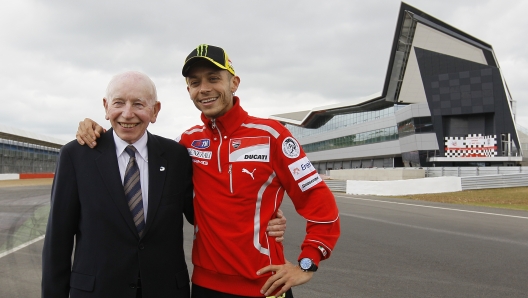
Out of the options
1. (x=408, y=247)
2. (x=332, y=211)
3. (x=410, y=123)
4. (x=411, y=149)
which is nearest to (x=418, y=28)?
(x=410, y=123)

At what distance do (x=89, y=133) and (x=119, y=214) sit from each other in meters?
0.50

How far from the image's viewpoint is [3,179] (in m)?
39.3

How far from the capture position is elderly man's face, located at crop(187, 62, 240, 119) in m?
2.36

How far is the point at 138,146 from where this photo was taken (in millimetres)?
2242

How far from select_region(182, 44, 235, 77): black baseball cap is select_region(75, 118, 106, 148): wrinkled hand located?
604 mm

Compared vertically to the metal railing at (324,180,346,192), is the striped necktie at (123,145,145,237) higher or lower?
higher

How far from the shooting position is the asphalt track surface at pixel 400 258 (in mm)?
4711

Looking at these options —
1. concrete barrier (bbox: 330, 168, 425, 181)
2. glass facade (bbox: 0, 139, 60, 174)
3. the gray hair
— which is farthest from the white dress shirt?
glass facade (bbox: 0, 139, 60, 174)

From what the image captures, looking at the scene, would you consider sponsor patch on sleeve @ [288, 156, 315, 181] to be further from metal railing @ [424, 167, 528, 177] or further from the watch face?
metal railing @ [424, 167, 528, 177]

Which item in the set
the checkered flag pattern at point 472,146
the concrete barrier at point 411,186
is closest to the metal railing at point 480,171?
the checkered flag pattern at point 472,146

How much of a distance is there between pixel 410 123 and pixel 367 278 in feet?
156

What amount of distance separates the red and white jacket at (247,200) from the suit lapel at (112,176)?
43 centimetres

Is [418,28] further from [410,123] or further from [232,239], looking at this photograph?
[232,239]

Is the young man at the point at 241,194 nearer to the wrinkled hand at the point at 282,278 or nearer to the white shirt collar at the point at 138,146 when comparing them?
the wrinkled hand at the point at 282,278
